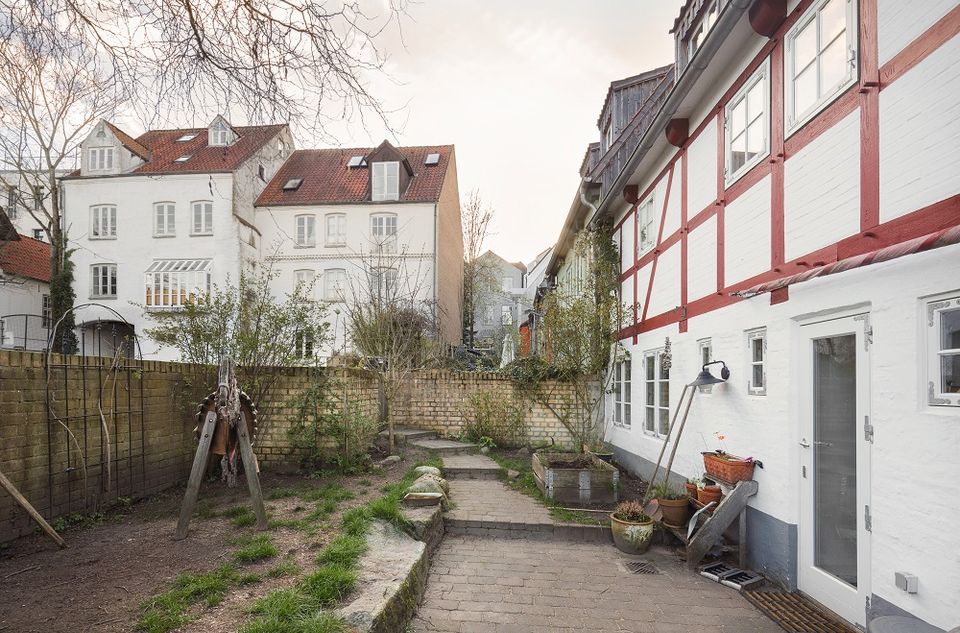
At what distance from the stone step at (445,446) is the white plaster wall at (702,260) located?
554 cm

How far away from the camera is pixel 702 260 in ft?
22.6

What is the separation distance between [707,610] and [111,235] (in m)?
24.9

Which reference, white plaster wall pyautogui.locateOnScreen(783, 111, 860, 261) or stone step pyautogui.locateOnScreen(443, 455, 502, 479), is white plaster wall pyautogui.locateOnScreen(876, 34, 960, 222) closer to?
white plaster wall pyautogui.locateOnScreen(783, 111, 860, 261)

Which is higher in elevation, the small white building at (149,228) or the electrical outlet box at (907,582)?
the small white building at (149,228)

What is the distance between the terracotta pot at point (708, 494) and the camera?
5.79 meters

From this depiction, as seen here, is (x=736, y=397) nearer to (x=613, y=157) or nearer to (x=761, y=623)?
(x=761, y=623)

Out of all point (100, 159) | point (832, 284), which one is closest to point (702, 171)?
point (832, 284)

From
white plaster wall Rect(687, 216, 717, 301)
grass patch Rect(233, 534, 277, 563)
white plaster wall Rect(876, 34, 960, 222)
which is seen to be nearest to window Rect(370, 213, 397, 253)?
white plaster wall Rect(687, 216, 717, 301)

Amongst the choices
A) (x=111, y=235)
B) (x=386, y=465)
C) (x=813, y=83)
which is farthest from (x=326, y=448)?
(x=111, y=235)

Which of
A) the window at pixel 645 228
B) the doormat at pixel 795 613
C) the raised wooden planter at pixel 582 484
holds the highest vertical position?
the window at pixel 645 228

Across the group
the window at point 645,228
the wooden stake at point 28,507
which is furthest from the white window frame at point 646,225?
the wooden stake at point 28,507

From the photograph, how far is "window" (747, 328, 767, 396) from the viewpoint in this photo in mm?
5410

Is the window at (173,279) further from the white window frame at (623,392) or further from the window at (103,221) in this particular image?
the white window frame at (623,392)

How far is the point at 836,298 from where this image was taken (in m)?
4.26
